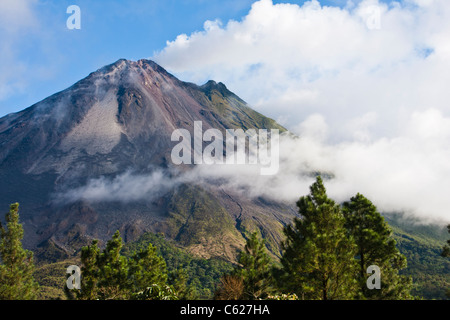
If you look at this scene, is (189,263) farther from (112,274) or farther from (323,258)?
(323,258)

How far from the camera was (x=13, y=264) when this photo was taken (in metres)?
29.3

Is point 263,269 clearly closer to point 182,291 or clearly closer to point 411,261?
point 182,291

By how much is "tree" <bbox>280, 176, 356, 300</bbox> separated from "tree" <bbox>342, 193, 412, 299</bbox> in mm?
2346

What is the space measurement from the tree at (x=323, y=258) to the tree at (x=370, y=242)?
2346 mm

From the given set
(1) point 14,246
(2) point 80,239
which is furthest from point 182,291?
(2) point 80,239

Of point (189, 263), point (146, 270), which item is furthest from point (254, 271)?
point (189, 263)

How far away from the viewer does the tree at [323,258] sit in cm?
1903

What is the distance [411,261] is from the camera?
188625 mm

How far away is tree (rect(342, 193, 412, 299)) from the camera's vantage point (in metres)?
22.0

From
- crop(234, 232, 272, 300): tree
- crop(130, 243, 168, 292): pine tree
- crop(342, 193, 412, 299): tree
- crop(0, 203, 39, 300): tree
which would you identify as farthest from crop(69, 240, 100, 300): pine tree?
crop(342, 193, 412, 299): tree

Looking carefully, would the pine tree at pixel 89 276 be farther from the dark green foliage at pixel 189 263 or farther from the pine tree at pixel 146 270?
the dark green foliage at pixel 189 263

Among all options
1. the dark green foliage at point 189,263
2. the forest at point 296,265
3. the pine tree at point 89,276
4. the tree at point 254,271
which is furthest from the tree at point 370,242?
the dark green foliage at point 189,263

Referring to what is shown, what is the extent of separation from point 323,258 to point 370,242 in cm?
542
